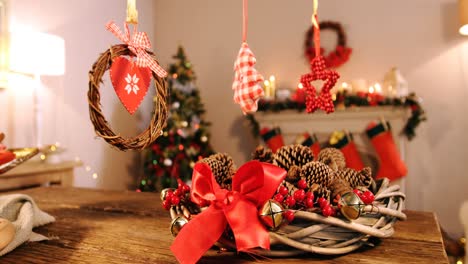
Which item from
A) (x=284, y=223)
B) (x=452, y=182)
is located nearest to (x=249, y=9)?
(x=452, y=182)

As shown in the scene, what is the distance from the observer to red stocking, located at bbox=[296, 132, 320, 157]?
2691 mm

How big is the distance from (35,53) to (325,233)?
75.7 inches

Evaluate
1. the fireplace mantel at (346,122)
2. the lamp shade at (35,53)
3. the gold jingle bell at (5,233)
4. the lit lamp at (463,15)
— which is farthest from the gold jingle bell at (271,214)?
the lit lamp at (463,15)

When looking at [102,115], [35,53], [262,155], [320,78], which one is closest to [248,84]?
[320,78]

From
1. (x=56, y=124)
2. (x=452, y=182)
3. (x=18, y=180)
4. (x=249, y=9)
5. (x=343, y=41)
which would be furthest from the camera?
(x=249, y=9)

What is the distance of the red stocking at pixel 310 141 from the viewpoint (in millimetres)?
2691

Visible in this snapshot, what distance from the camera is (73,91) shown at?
2.50 meters

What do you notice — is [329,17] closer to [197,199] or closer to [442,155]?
[442,155]

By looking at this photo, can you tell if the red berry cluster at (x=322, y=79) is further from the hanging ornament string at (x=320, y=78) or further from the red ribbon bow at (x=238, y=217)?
the red ribbon bow at (x=238, y=217)

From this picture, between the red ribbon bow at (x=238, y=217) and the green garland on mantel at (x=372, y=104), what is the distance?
2317 millimetres

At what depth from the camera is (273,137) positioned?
286 centimetres

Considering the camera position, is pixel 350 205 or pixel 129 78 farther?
pixel 129 78

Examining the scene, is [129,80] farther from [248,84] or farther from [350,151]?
[350,151]

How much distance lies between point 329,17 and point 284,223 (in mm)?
2880
